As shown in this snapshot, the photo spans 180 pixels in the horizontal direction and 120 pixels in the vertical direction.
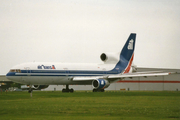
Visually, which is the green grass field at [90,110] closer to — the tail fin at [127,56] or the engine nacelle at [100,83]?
the engine nacelle at [100,83]

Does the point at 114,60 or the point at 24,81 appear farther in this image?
the point at 114,60

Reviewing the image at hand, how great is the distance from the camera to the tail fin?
6181cm

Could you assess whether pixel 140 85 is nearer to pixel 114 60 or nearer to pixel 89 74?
pixel 114 60

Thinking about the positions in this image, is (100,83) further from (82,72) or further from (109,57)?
(109,57)

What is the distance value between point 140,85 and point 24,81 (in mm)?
37152

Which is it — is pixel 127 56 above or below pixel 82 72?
above

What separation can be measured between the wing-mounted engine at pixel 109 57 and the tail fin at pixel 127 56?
89cm

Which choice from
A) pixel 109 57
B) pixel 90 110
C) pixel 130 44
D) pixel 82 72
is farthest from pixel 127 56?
pixel 90 110

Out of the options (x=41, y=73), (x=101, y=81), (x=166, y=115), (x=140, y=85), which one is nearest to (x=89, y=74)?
(x=101, y=81)

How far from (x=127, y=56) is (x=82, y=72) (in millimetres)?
11509

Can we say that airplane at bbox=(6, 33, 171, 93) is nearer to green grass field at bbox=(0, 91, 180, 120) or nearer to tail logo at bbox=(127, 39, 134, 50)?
tail logo at bbox=(127, 39, 134, 50)

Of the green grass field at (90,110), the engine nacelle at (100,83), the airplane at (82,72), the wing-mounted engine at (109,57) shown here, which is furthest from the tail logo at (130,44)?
the green grass field at (90,110)

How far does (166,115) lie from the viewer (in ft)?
60.4

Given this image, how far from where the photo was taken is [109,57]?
2415 inches
